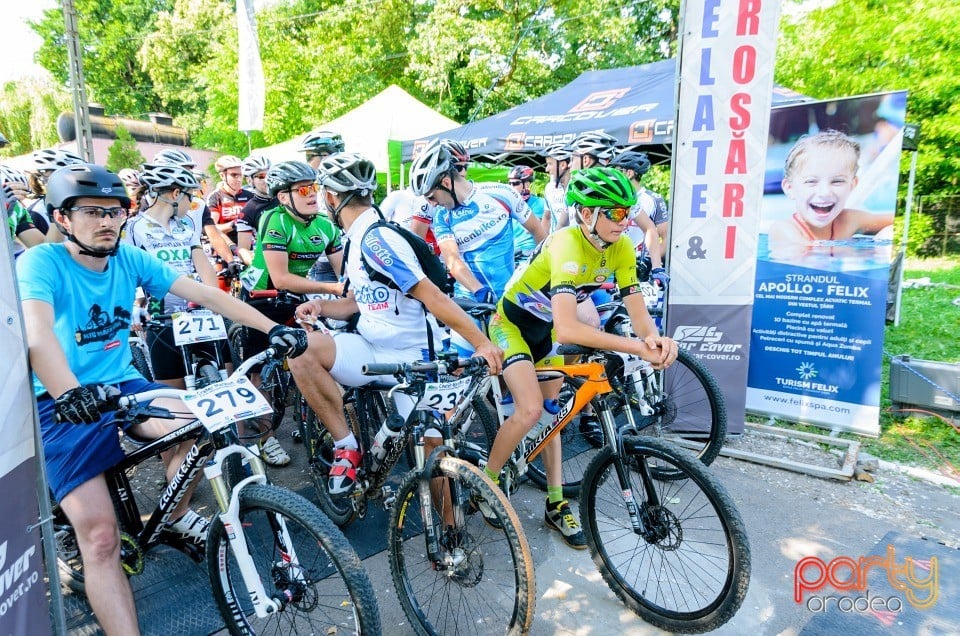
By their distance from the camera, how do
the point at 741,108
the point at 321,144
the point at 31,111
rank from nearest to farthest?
the point at 741,108, the point at 321,144, the point at 31,111

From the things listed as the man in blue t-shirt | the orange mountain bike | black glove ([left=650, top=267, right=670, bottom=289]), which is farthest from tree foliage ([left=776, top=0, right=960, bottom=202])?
the man in blue t-shirt

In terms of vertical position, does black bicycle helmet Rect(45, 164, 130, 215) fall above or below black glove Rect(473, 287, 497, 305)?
above

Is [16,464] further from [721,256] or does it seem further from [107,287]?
[721,256]

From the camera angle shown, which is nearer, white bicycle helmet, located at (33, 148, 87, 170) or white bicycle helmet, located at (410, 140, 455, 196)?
white bicycle helmet, located at (410, 140, 455, 196)

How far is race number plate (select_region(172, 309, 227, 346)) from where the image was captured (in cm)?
393

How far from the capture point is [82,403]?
80.3 inches

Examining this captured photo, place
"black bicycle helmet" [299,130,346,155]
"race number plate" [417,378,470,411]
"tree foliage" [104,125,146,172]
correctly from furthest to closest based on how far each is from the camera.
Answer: "tree foliage" [104,125,146,172] → "black bicycle helmet" [299,130,346,155] → "race number plate" [417,378,470,411]

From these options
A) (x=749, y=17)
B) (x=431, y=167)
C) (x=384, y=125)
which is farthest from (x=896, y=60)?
(x=431, y=167)

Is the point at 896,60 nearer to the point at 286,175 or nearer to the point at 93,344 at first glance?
the point at 286,175

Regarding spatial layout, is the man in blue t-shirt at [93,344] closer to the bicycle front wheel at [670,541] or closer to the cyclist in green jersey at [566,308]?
the cyclist in green jersey at [566,308]

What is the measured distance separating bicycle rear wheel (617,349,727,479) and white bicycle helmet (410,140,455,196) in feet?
6.54

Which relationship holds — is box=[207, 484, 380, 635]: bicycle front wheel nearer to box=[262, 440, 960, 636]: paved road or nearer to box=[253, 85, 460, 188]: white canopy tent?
box=[262, 440, 960, 636]: paved road

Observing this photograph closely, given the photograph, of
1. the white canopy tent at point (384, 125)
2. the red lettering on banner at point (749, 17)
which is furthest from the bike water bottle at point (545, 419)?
the white canopy tent at point (384, 125)

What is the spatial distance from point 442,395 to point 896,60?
58.1ft
